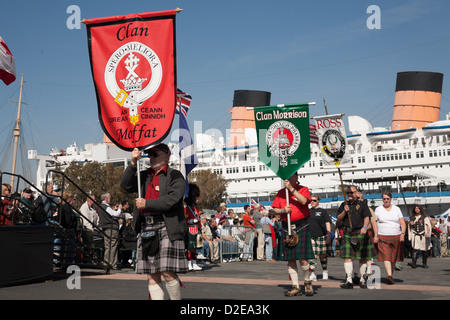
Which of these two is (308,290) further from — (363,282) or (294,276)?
(363,282)

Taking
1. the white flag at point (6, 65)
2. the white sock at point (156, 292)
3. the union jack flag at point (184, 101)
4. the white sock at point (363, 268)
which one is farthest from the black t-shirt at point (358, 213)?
the white flag at point (6, 65)

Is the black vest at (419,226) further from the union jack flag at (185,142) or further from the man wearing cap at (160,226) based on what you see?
the man wearing cap at (160,226)

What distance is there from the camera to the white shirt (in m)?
11.4

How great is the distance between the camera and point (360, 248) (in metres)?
10.1

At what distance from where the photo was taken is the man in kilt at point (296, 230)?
847 cm

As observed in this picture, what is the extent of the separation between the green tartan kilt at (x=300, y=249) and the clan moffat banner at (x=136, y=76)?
350 centimetres

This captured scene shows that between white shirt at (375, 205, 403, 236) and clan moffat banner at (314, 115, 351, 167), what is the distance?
139 cm

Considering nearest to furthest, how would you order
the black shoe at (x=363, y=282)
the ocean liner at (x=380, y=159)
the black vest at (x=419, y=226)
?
the black shoe at (x=363, y=282) → the black vest at (x=419, y=226) → the ocean liner at (x=380, y=159)

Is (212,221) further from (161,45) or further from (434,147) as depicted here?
(434,147)

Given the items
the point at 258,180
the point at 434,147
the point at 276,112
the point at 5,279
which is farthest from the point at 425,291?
the point at 258,180

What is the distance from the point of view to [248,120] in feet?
282

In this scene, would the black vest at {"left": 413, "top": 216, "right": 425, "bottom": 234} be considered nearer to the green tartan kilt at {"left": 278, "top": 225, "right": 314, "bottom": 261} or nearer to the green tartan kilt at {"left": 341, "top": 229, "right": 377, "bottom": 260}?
the green tartan kilt at {"left": 341, "top": 229, "right": 377, "bottom": 260}

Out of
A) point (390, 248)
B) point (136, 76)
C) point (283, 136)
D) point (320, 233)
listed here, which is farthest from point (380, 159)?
point (136, 76)

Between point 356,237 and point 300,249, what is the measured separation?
2.03m
